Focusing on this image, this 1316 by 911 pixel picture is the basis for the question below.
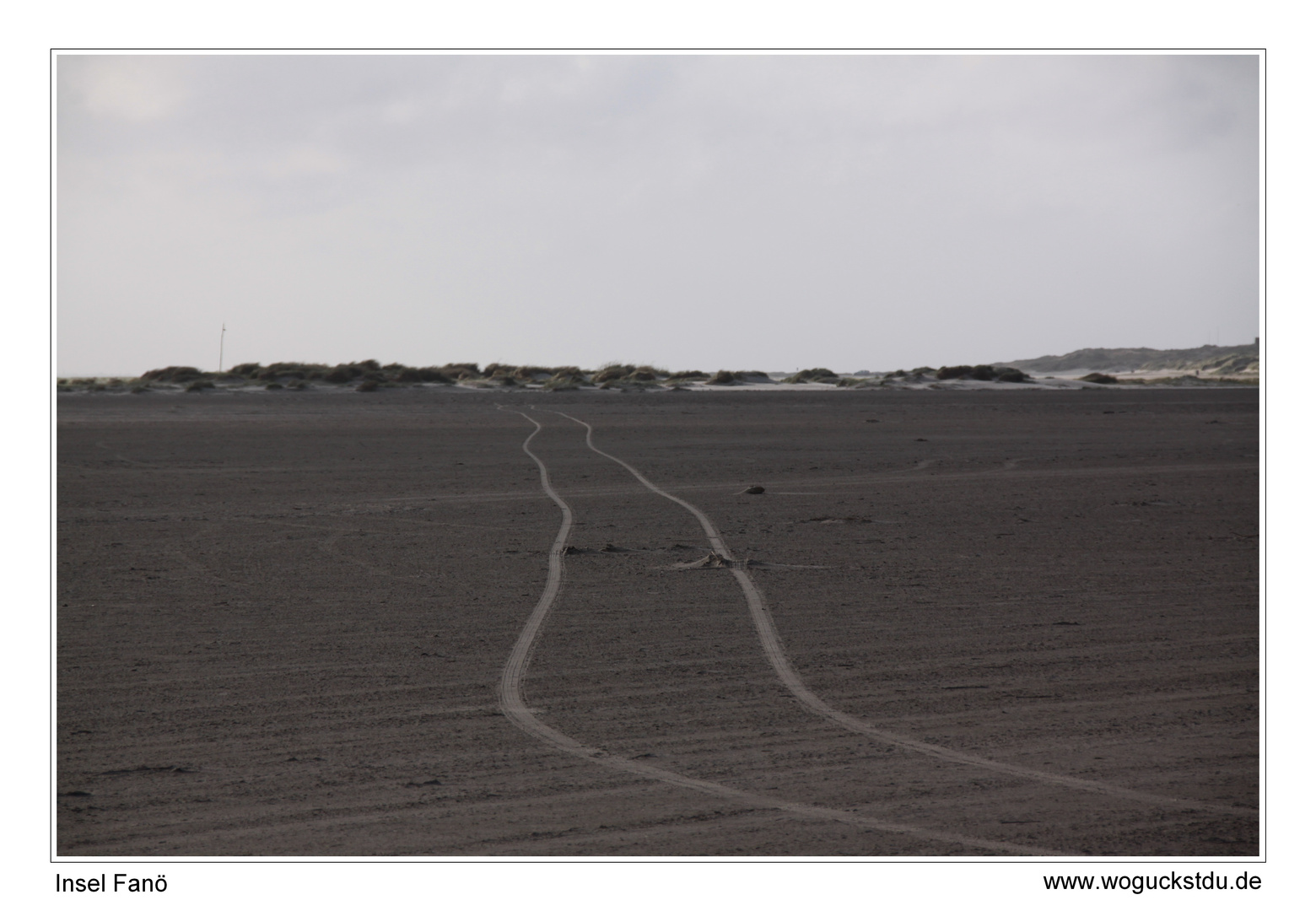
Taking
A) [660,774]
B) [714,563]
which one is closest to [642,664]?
[660,774]

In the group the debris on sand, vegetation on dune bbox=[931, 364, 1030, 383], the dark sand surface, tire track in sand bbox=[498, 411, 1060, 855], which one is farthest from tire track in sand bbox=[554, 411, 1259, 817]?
vegetation on dune bbox=[931, 364, 1030, 383]

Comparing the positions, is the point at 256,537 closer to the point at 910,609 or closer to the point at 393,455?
the point at 910,609

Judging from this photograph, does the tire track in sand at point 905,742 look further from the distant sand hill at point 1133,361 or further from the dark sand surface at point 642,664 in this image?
the distant sand hill at point 1133,361

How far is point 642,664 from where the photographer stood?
6.18 meters

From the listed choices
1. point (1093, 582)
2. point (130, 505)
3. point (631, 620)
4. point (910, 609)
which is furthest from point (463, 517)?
point (1093, 582)

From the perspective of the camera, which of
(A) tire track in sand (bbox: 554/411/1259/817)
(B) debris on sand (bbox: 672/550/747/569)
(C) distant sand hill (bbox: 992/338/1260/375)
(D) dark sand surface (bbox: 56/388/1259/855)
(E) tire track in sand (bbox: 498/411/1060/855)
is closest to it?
(E) tire track in sand (bbox: 498/411/1060/855)

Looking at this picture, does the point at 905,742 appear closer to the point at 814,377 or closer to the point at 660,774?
the point at 660,774

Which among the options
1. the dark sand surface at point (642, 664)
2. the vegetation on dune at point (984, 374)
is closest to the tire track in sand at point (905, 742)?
the dark sand surface at point (642, 664)

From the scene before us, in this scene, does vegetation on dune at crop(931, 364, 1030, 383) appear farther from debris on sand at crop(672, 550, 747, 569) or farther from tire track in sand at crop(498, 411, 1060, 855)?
tire track in sand at crop(498, 411, 1060, 855)

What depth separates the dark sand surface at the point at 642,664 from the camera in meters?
4.14

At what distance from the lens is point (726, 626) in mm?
7039

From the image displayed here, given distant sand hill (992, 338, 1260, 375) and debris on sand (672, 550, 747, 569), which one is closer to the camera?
debris on sand (672, 550, 747, 569)

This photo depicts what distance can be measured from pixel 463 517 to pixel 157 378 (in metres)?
42.5

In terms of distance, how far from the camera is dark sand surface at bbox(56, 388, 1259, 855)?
163 inches
